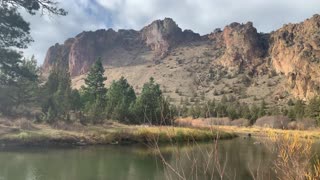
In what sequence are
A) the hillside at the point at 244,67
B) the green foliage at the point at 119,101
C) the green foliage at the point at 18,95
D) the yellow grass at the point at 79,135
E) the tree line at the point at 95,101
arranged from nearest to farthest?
the yellow grass at the point at 79,135
the green foliage at the point at 18,95
the tree line at the point at 95,101
the green foliage at the point at 119,101
the hillside at the point at 244,67

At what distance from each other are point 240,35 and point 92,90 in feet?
404

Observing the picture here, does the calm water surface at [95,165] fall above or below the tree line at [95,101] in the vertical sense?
below

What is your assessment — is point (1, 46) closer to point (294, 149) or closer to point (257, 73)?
point (294, 149)

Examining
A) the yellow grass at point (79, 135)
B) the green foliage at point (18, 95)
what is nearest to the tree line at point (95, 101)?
the green foliage at point (18, 95)

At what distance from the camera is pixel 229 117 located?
95625 mm

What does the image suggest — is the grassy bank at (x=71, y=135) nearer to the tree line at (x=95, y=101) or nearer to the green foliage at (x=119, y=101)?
the tree line at (x=95, y=101)

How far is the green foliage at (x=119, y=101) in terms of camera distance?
58.0 meters

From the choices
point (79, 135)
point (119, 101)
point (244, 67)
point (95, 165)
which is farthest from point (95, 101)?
point (244, 67)

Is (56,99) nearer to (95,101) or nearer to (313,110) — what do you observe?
(95,101)

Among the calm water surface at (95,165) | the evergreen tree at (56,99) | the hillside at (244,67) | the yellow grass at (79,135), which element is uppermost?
the hillside at (244,67)

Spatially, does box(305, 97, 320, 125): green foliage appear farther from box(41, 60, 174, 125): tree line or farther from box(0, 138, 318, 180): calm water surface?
box(0, 138, 318, 180): calm water surface

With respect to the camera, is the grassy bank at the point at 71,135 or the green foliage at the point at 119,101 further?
the green foliage at the point at 119,101

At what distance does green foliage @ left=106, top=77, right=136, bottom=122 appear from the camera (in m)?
58.0

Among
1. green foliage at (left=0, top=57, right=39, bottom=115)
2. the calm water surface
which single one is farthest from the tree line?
the calm water surface
